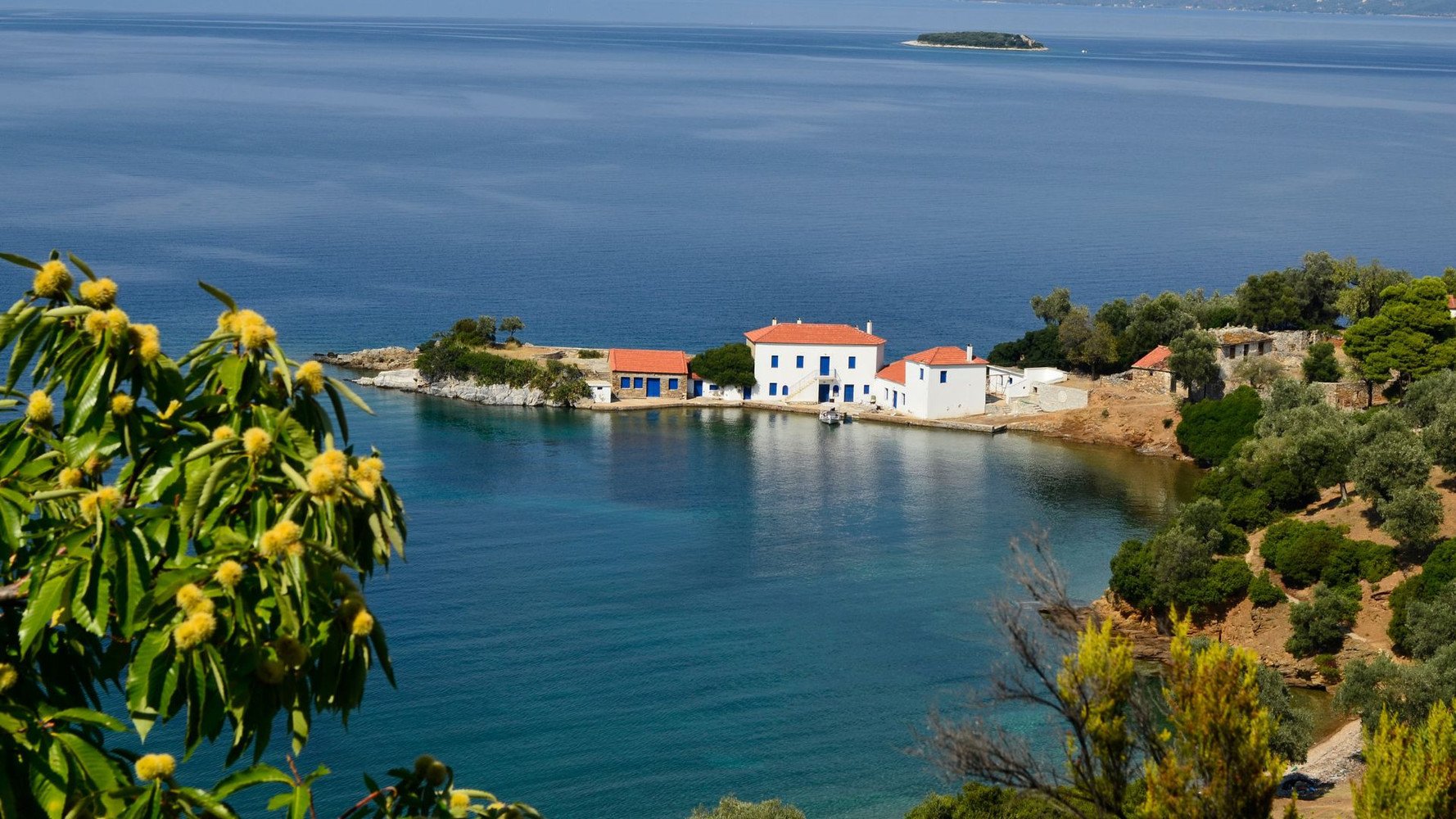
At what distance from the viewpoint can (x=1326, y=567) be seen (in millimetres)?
31922

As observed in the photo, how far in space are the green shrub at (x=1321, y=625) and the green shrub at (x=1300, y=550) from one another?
1.77 metres

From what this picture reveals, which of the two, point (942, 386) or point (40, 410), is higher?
point (40, 410)

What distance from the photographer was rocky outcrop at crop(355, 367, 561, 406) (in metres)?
53.7

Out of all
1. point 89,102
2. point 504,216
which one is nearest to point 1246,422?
point 504,216

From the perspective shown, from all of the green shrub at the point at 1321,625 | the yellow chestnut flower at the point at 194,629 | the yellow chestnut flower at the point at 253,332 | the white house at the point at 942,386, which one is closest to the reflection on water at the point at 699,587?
the white house at the point at 942,386

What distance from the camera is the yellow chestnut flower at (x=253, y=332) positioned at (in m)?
5.00

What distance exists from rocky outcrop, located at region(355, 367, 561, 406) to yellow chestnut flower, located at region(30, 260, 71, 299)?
1903 inches

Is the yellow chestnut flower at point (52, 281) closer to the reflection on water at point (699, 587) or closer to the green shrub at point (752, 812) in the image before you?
the green shrub at point (752, 812)

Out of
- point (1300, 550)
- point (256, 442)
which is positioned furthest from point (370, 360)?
point (256, 442)

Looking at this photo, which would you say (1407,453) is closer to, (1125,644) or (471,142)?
(1125,644)

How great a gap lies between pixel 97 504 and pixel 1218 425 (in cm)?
4416

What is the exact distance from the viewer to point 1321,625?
97.6 ft

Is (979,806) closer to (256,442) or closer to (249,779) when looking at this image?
(249,779)

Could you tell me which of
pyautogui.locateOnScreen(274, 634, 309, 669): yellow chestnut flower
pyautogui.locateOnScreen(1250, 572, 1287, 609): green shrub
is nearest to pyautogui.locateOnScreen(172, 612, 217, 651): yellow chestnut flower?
pyautogui.locateOnScreen(274, 634, 309, 669): yellow chestnut flower
